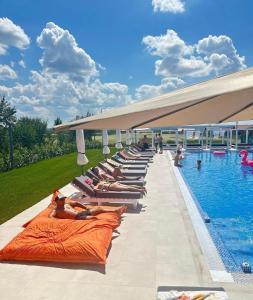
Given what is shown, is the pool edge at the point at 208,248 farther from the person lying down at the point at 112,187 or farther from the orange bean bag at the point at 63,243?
the orange bean bag at the point at 63,243

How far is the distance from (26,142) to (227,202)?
2663 cm

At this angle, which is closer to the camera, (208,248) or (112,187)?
(208,248)

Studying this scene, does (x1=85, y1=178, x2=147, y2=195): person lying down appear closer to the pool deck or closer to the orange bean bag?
the pool deck

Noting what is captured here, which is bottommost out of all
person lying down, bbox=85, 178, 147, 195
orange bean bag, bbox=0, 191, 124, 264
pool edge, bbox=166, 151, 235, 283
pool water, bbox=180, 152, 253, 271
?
pool water, bbox=180, 152, 253, 271

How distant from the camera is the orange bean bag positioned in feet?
18.2

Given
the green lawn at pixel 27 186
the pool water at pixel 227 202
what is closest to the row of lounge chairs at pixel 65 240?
the green lawn at pixel 27 186

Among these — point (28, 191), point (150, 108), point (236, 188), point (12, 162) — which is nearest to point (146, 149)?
point (12, 162)

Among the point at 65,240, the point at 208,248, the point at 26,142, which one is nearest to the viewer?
the point at 65,240

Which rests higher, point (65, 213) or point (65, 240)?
point (65, 213)

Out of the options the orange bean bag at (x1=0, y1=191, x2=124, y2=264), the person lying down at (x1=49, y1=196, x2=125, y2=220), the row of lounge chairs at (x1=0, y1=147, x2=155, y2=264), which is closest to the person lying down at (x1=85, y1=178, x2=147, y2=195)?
the row of lounge chairs at (x1=0, y1=147, x2=155, y2=264)

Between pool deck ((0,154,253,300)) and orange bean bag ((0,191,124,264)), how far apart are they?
16 centimetres

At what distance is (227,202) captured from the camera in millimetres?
11219

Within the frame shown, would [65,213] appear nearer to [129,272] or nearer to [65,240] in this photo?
[65,240]

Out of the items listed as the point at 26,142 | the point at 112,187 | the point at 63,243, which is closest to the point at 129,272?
the point at 63,243
